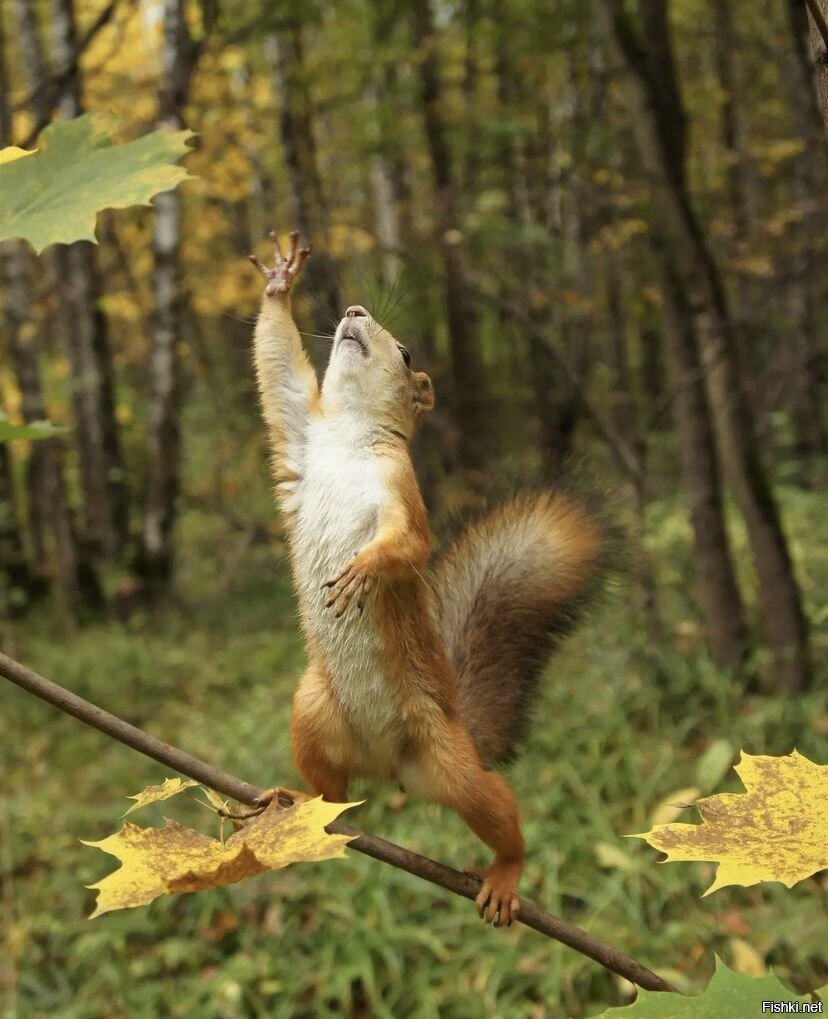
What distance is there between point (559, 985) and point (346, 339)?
3186 millimetres

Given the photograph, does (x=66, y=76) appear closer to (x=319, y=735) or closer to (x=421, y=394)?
(x=421, y=394)

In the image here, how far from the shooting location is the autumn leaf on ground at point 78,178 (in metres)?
1.42

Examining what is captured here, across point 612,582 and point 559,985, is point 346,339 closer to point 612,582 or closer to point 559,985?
point 612,582

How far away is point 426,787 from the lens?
4.75 ft

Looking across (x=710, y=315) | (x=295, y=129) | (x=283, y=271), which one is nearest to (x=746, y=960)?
(x=710, y=315)

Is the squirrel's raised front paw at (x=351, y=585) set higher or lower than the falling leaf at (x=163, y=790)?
higher

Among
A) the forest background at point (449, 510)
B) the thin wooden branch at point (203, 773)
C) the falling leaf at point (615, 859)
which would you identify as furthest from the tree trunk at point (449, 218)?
the thin wooden branch at point (203, 773)

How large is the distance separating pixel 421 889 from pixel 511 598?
298cm

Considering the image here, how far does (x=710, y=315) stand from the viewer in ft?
15.1

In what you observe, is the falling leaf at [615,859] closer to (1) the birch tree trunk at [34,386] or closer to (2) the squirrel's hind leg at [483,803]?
(2) the squirrel's hind leg at [483,803]

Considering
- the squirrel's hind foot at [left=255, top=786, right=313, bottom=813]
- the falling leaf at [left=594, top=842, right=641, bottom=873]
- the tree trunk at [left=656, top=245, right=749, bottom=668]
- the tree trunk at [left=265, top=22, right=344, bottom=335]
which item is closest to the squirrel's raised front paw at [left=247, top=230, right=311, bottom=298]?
the squirrel's hind foot at [left=255, top=786, right=313, bottom=813]

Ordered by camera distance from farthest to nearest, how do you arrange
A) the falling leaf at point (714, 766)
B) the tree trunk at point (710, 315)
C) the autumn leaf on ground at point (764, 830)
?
the tree trunk at point (710, 315)
the falling leaf at point (714, 766)
the autumn leaf on ground at point (764, 830)

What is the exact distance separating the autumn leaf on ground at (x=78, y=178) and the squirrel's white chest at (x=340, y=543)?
0.45 metres

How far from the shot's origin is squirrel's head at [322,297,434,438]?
1.31m
